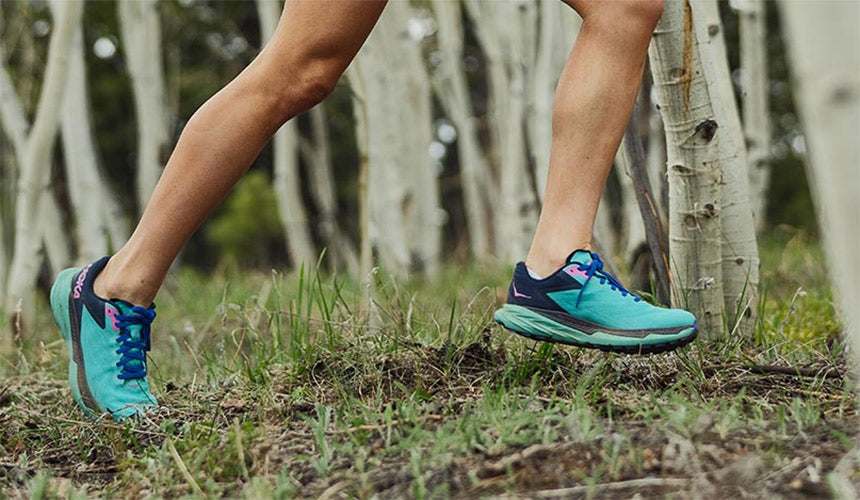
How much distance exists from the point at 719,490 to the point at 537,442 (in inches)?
13.4

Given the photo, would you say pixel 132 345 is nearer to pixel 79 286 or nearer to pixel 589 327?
pixel 79 286

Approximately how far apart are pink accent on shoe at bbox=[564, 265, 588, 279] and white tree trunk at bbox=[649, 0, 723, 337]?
1.74ft

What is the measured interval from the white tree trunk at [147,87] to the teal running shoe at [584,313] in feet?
17.7

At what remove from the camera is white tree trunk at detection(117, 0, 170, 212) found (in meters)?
7.02

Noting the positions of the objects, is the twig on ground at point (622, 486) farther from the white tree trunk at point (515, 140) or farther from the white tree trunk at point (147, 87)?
the white tree trunk at point (147, 87)

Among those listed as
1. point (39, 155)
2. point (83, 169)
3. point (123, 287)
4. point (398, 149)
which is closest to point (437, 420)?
point (123, 287)

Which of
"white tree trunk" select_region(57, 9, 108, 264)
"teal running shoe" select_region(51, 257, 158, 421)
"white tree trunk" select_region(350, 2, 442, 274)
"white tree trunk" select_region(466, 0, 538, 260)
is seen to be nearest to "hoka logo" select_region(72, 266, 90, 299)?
"teal running shoe" select_region(51, 257, 158, 421)

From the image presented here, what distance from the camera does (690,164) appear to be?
2.46 meters

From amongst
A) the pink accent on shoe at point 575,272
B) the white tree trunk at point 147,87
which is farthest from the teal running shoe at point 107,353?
the white tree trunk at point 147,87

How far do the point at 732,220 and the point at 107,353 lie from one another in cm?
160

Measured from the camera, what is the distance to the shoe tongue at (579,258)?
80.6 inches

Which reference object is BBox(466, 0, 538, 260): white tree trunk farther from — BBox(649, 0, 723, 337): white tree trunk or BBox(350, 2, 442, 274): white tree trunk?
BBox(649, 0, 723, 337): white tree trunk

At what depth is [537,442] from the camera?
1703mm

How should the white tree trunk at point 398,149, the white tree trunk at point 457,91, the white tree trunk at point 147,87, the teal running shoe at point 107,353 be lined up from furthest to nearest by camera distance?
1. the white tree trunk at point 457,91
2. the white tree trunk at point 147,87
3. the white tree trunk at point 398,149
4. the teal running shoe at point 107,353
